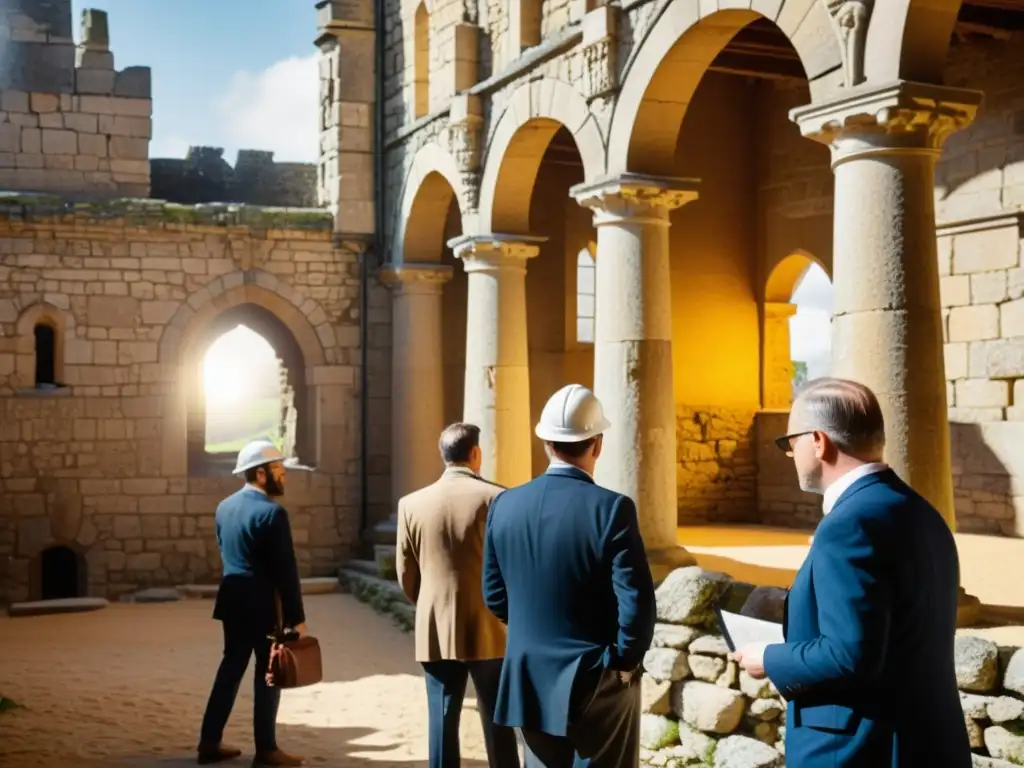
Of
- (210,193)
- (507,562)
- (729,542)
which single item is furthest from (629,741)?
(210,193)

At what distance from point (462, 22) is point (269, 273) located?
426cm

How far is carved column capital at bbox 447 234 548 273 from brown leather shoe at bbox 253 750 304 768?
5868 mm

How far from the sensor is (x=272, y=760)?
655cm

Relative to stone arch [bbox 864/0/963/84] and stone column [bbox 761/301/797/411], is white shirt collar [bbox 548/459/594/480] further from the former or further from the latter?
stone column [bbox 761/301/797/411]

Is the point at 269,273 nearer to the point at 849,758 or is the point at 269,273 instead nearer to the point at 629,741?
the point at 629,741

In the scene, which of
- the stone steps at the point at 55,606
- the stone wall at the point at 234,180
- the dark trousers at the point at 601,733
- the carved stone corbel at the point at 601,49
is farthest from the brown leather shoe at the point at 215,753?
the stone wall at the point at 234,180

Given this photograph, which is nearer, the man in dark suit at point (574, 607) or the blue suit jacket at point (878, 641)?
the blue suit jacket at point (878, 641)

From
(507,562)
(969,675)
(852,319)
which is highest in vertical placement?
(852,319)

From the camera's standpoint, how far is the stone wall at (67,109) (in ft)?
46.3

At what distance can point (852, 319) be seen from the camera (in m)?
6.29

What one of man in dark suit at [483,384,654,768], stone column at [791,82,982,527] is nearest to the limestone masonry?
stone column at [791,82,982,527]

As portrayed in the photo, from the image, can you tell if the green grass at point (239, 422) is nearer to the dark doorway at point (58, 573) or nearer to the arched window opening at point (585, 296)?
the dark doorway at point (58, 573)

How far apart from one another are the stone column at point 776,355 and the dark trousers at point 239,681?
849 cm

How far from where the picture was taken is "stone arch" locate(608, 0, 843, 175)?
8.03 metres
